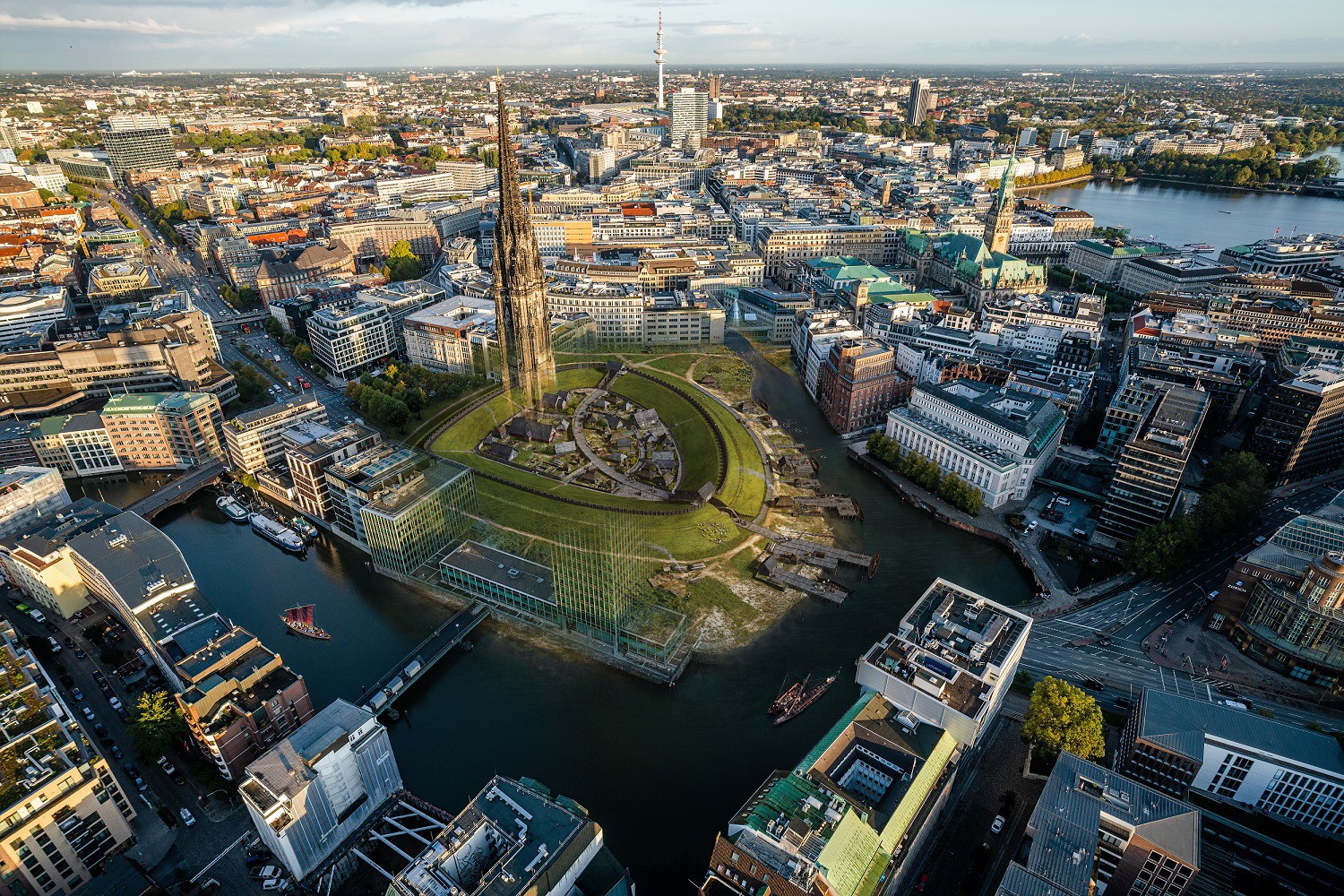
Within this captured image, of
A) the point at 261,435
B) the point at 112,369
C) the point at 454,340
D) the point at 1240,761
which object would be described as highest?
the point at 454,340

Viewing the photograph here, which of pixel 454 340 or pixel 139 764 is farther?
pixel 454 340

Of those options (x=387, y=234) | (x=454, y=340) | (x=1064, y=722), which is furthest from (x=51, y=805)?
(x=387, y=234)

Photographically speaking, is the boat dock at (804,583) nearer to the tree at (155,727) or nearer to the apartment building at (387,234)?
the tree at (155,727)

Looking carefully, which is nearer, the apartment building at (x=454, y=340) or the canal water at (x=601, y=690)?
the canal water at (x=601, y=690)

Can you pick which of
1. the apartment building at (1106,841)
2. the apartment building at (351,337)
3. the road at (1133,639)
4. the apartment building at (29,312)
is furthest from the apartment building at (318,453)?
the road at (1133,639)

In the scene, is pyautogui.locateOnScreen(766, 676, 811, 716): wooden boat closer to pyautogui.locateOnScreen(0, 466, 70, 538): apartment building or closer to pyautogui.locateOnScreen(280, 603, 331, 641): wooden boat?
pyautogui.locateOnScreen(280, 603, 331, 641): wooden boat

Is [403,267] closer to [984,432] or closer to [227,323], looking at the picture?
[227,323]
